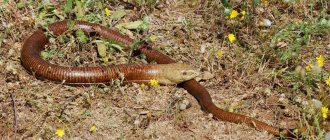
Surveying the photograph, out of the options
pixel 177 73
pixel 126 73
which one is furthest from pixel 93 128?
pixel 177 73

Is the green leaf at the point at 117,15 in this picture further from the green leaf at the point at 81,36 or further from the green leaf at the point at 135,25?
the green leaf at the point at 81,36

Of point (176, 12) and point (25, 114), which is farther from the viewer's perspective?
point (176, 12)

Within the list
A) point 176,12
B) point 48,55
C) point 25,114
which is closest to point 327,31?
point 176,12

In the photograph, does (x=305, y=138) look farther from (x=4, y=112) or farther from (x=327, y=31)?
(x=4, y=112)

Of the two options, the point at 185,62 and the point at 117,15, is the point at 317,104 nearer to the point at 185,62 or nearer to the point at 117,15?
the point at 185,62

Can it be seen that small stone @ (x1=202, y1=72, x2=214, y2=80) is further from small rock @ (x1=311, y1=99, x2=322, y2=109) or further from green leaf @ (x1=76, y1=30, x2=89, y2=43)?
green leaf @ (x1=76, y1=30, x2=89, y2=43)
